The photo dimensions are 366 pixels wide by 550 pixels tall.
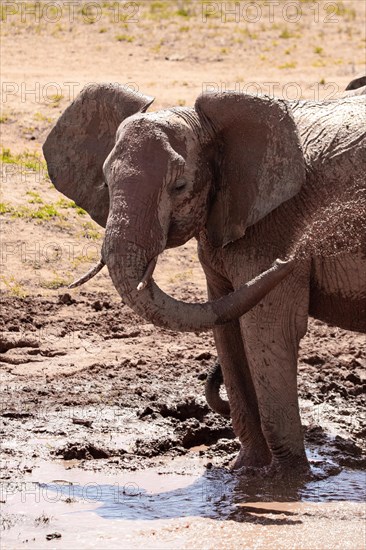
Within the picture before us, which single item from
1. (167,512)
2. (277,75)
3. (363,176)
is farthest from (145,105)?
(277,75)

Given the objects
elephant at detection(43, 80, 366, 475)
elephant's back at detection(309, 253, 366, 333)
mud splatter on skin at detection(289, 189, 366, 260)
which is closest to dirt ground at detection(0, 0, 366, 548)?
elephant at detection(43, 80, 366, 475)

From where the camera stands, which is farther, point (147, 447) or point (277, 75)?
point (277, 75)

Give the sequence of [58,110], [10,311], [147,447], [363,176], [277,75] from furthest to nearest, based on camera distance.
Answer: [277,75] → [58,110] → [10,311] → [147,447] → [363,176]

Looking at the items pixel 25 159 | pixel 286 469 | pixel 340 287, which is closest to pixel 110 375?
pixel 286 469

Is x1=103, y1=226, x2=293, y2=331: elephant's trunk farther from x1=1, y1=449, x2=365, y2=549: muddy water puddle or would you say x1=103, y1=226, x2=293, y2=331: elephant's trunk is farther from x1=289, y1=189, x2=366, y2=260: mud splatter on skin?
x1=1, y1=449, x2=365, y2=549: muddy water puddle

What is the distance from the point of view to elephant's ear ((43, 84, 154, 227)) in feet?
32.1

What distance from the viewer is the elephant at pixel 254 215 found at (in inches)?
339

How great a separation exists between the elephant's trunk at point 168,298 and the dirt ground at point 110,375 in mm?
1323

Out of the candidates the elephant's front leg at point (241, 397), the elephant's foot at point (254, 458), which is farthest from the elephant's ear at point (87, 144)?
the elephant's foot at point (254, 458)

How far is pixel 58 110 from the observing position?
18422 millimetres

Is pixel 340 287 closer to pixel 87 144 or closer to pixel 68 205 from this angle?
pixel 87 144

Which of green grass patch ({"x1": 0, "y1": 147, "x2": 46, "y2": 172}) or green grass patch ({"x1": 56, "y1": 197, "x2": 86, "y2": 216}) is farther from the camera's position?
green grass patch ({"x1": 0, "y1": 147, "x2": 46, "y2": 172})

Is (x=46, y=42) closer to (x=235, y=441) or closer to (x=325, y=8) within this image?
(x=325, y=8)

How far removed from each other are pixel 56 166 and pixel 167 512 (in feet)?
8.98
